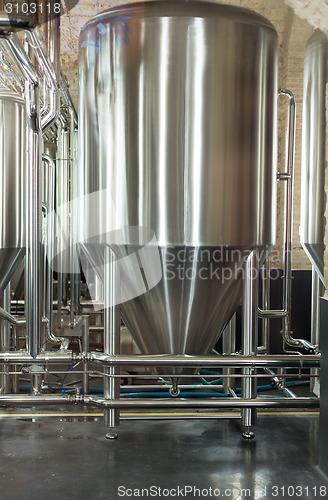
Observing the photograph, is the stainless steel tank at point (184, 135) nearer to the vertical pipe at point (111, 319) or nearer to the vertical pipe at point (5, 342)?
the vertical pipe at point (111, 319)

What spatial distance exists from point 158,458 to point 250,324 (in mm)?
708

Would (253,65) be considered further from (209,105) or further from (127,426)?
(127,426)

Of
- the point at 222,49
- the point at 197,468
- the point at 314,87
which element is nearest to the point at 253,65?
the point at 222,49

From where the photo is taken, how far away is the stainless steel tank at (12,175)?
2953 millimetres

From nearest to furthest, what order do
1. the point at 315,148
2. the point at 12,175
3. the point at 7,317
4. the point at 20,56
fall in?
the point at 20,56
the point at 12,175
the point at 315,148
the point at 7,317

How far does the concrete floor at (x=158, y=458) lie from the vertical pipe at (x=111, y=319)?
204 mm

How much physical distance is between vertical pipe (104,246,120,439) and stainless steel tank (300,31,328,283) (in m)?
1.40

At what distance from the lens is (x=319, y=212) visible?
10.5ft

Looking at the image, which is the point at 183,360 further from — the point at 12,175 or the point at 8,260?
the point at 12,175

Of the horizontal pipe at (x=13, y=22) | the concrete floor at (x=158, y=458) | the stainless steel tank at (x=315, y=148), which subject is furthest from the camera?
the stainless steel tank at (x=315, y=148)

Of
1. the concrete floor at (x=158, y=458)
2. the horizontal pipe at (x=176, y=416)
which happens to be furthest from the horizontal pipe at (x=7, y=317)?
the horizontal pipe at (x=176, y=416)

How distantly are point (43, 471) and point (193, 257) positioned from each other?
106 cm

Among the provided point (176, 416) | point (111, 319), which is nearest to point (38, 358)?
point (111, 319)

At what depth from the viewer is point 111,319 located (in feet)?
7.94
